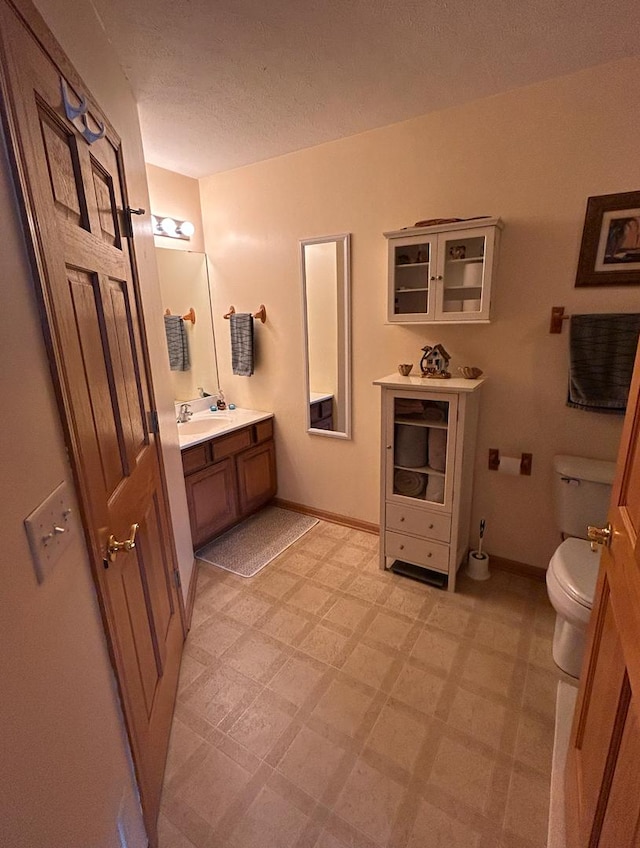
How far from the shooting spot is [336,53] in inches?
61.7

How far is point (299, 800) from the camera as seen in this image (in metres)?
1.30

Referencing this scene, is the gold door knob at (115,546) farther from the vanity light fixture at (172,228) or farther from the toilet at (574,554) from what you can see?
the vanity light fixture at (172,228)

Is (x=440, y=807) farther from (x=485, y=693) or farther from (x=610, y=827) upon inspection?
(x=610, y=827)

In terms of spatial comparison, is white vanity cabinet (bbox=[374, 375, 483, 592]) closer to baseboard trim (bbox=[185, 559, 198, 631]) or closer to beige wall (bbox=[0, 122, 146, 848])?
baseboard trim (bbox=[185, 559, 198, 631])

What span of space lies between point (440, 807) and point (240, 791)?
0.65 metres

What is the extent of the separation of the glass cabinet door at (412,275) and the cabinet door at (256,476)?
4.71 ft

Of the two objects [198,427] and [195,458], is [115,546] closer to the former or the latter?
[195,458]

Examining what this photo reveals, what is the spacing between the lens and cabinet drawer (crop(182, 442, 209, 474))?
2.42m

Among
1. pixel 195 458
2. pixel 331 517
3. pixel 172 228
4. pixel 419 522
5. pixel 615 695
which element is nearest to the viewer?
pixel 615 695

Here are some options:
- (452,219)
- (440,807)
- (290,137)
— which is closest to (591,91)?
(452,219)

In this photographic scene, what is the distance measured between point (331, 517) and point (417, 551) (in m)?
0.84

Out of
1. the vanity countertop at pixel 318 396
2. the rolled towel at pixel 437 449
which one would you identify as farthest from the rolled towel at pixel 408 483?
the vanity countertop at pixel 318 396

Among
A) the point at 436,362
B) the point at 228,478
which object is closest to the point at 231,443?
the point at 228,478

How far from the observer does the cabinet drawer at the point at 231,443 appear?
2.62 m
